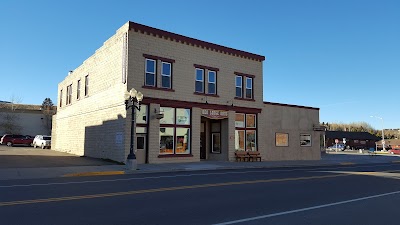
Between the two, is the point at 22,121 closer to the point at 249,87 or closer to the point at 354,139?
the point at 249,87

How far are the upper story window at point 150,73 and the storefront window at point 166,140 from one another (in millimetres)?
3272

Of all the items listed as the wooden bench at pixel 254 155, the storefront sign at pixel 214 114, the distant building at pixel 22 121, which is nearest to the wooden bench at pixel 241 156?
the wooden bench at pixel 254 155

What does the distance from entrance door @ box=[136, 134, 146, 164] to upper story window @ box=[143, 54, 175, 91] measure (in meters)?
3.45

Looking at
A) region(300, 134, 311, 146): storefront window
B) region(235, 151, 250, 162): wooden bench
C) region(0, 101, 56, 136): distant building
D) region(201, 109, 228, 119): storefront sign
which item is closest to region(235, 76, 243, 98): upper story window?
region(201, 109, 228, 119): storefront sign

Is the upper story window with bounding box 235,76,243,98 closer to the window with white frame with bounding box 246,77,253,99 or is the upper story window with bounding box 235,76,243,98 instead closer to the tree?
the window with white frame with bounding box 246,77,253,99

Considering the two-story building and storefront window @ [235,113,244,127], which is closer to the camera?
the two-story building

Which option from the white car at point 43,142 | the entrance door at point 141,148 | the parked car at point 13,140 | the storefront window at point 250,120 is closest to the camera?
the entrance door at point 141,148

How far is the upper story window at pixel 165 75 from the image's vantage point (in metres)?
24.7

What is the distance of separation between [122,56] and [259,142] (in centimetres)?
1374

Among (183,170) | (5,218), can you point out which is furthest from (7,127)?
A: (5,218)

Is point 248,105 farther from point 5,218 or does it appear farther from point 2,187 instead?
point 5,218

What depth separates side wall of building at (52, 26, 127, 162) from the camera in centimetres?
2366

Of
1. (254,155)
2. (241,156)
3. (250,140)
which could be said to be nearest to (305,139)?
(250,140)

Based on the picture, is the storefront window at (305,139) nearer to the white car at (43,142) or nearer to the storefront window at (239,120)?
the storefront window at (239,120)
